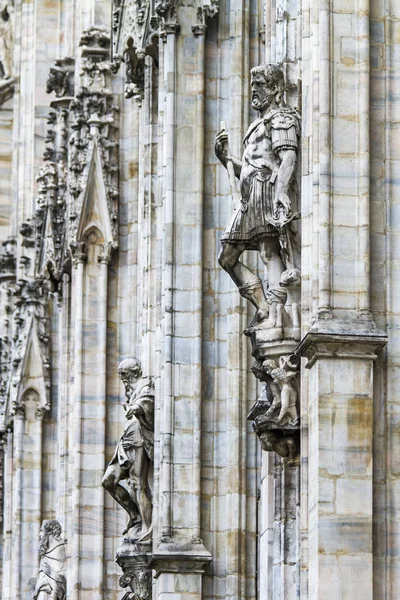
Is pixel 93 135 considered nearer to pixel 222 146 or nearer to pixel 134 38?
pixel 134 38

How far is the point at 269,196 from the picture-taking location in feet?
73.2

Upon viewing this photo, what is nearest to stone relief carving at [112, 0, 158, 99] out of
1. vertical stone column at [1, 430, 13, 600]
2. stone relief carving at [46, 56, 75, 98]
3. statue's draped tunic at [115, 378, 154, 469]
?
statue's draped tunic at [115, 378, 154, 469]

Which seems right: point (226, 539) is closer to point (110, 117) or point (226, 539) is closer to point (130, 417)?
point (130, 417)

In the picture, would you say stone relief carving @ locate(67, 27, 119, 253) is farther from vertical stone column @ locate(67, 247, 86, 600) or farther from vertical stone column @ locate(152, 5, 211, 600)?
vertical stone column @ locate(152, 5, 211, 600)

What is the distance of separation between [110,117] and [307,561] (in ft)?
46.4

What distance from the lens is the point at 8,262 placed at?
45.3 m

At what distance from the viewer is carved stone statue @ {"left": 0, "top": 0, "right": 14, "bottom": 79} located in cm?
4869

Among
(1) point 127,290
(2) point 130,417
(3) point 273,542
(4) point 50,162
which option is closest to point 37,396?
(4) point 50,162

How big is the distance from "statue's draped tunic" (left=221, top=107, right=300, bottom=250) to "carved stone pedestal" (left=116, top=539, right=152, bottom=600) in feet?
22.8

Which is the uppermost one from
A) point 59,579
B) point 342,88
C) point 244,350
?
point 342,88

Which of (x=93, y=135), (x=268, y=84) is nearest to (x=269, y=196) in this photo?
(x=268, y=84)

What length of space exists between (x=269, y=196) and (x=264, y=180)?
141 mm

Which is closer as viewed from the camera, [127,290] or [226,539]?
[226,539]

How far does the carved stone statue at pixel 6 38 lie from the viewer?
48688 millimetres
